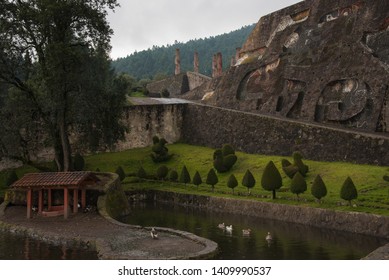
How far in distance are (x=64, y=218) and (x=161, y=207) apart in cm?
842

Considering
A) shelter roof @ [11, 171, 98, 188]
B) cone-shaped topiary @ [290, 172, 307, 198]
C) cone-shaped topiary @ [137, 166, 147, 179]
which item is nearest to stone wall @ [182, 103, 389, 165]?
cone-shaped topiary @ [290, 172, 307, 198]

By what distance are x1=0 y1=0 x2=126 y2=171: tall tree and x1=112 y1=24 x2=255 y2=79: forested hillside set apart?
89270mm

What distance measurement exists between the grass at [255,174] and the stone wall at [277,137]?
3.33 ft

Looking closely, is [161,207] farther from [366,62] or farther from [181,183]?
[366,62]

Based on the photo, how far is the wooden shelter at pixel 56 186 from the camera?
26016 mm

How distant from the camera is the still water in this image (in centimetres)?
1930

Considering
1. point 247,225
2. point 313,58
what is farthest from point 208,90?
point 247,225

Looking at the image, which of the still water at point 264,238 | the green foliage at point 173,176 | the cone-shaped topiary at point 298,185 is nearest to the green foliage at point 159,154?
the green foliage at point 173,176

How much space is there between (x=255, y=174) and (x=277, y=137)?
4.92m

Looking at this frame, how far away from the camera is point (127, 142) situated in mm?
48562

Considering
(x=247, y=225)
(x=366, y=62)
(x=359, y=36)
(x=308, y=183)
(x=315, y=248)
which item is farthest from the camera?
(x=359, y=36)

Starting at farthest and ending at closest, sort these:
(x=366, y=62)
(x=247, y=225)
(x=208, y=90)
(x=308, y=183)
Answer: (x=208, y=90)
(x=366, y=62)
(x=308, y=183)
(x=247, y=225)

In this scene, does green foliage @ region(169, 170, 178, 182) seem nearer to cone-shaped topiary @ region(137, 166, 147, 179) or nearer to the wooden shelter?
cone-shaped topiary @ region(137, 166, 147, 179)

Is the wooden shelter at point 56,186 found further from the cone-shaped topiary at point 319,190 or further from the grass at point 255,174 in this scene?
the cone-shaped topiary at point 319,190
